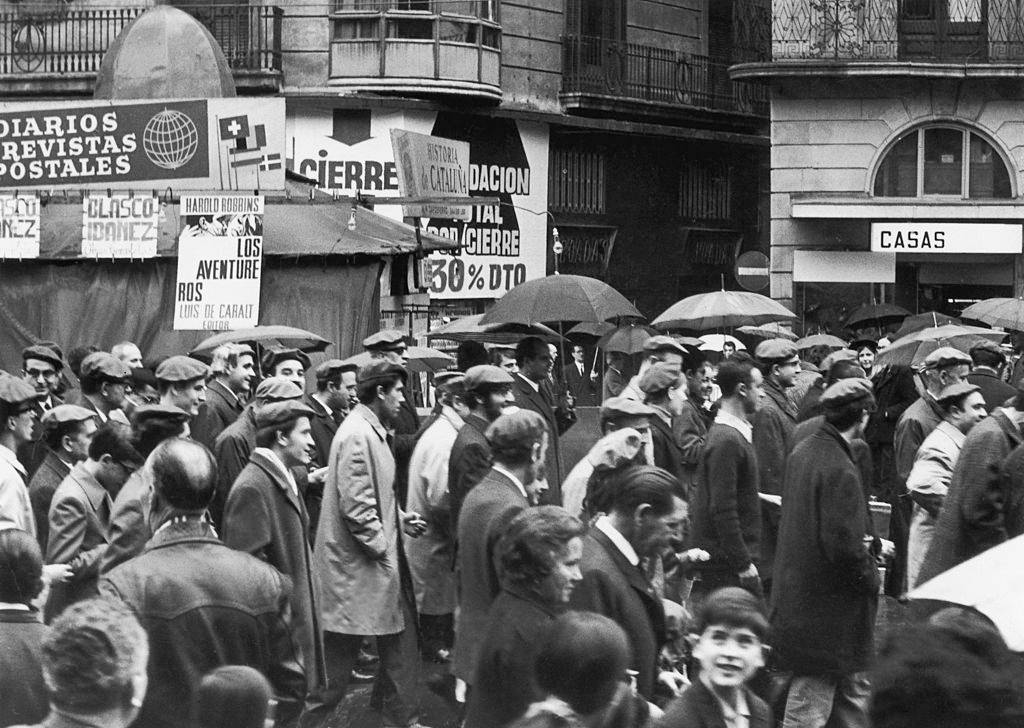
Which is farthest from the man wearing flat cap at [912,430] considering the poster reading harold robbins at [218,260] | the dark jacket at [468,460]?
the poster reading harold robbins at [218,260]

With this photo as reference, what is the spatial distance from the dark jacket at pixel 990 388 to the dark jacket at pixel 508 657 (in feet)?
21.9

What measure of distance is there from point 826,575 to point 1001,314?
11073 millimetres

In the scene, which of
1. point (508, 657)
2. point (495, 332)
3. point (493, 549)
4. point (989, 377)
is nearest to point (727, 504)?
point (493, 549)

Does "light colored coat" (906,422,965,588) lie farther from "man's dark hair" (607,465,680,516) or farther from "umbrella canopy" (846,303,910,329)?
"umbrella canopy" (846,303,910,329)

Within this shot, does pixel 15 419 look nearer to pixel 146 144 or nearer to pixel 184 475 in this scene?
pixel 184 475

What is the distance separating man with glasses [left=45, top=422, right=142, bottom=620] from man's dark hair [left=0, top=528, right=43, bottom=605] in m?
1.95

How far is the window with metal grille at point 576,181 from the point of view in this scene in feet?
96.6

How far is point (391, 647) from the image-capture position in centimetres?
877

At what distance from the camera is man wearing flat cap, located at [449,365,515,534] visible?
29.0 feet

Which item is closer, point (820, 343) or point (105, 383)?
point (105, 383)

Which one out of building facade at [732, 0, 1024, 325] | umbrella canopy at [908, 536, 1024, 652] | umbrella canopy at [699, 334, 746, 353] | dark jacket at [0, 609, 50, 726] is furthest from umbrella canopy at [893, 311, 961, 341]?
dark jacket at [0, 609, 50, 726]

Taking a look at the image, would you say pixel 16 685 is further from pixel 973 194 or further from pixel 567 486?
pixel 973 194

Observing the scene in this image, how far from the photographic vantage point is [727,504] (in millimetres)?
8578

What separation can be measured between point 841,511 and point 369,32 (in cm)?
2070
